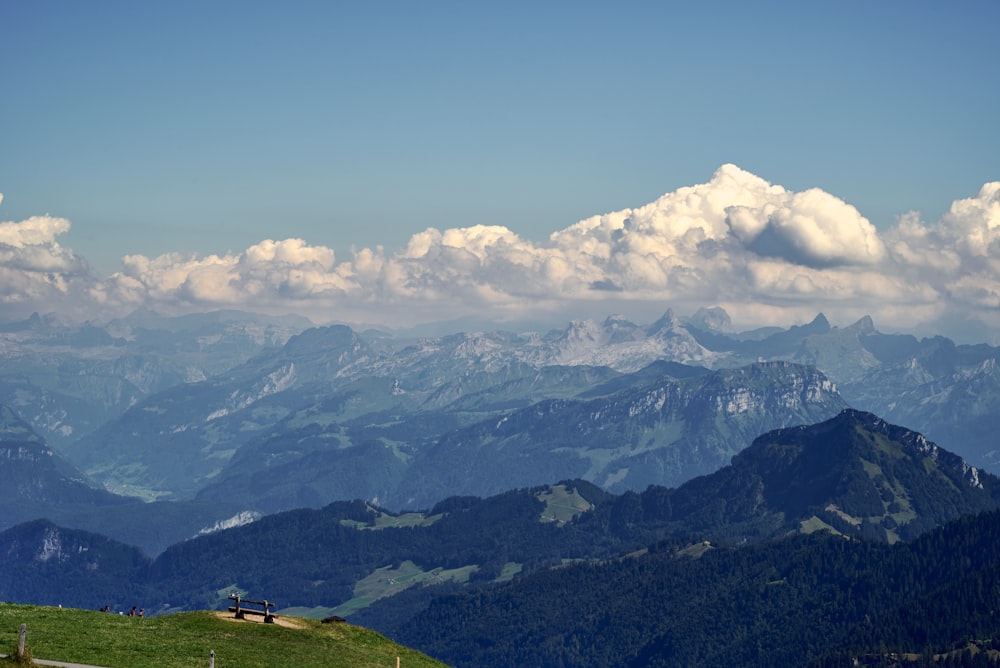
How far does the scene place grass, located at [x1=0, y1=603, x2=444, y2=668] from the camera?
90.6 m

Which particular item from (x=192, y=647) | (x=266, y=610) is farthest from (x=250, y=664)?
(x=266, y=610)

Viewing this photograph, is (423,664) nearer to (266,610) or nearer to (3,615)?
(266,610)

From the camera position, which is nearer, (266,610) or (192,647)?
(192,647)

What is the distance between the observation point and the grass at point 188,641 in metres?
90.6

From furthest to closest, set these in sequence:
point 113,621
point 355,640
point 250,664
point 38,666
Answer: point 355,640 < point 113,621 < point 250,664 < point 38,666

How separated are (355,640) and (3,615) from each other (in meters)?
29.2

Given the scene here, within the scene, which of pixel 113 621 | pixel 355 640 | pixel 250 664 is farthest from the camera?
pixel 355 640

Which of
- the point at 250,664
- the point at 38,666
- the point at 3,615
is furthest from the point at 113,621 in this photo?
the point at 38,666

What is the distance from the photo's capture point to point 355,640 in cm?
11169

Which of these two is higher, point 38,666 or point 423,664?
point 38,666

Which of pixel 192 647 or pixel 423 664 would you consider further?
pixel 423 664

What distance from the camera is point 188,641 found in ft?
321

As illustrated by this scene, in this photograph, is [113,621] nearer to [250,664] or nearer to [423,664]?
[250,664]

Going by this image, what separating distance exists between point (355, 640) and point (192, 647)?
63.5 feet
